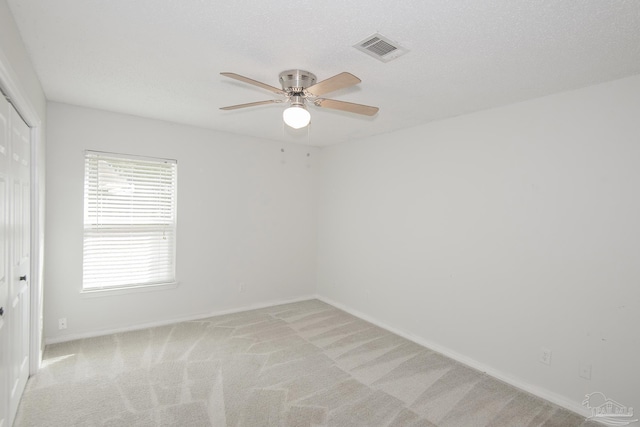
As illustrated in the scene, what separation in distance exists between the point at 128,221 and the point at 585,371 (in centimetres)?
459

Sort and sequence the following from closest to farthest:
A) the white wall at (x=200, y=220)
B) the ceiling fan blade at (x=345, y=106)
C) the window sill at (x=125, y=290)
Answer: the ceiling fan blade at (x=345, y=106)
the white wall at (x=200, y=220)
the window sill at (x=125, y=290)

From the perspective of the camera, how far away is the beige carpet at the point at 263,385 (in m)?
2.34

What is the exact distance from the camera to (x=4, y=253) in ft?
6.11

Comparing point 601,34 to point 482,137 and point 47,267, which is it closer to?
point 482,137

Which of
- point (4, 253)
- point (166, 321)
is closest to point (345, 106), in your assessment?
point (4, 253)

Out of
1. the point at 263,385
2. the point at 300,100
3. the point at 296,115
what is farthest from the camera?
the point at 263,385

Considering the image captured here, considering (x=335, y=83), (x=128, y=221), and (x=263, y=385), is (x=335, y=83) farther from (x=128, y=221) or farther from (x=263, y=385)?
(x=128, y=221)

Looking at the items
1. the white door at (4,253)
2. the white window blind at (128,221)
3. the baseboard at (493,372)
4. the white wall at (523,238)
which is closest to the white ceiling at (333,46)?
the white wall at (523,238)

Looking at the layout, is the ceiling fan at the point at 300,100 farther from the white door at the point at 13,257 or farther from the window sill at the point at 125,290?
the window sill at the point at 125,290

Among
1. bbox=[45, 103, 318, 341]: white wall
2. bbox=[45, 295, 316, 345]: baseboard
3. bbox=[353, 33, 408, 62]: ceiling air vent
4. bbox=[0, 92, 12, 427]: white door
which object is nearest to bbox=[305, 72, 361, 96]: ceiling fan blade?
bbox=[353, 33, 408, 62]: ceiling air vent

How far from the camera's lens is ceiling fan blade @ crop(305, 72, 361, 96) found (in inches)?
71.6

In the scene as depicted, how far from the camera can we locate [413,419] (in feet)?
7.75

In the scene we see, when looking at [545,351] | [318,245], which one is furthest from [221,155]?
[545,351]

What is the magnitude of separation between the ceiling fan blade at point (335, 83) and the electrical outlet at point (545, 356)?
2.68 metres
